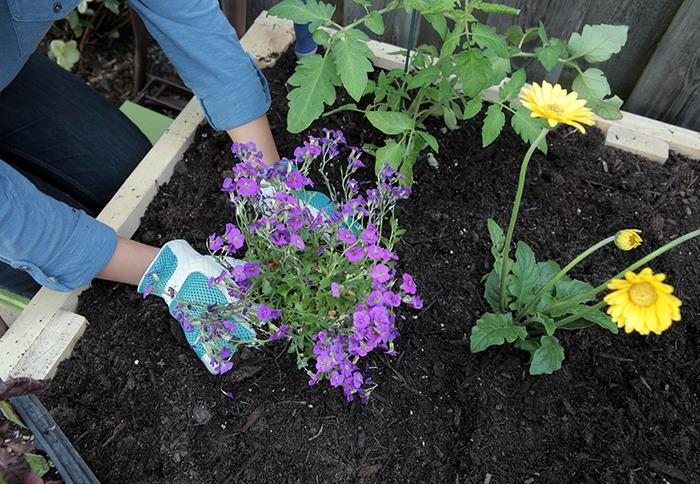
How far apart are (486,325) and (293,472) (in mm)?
472

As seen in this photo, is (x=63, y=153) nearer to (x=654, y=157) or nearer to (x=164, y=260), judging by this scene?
(x=164, y=260)

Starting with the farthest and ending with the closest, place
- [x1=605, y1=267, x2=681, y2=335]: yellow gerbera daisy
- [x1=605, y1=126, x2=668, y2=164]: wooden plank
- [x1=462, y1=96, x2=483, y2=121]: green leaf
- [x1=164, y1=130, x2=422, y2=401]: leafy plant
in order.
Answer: [x1=605, y1=126, x2=668, y2=164]: wooden plank
[x1=462, y1=96, x2=483, y2=121]: green leaf
[x1=164, y1=130, x2=422, y2=401]: leafy plant
[x1=605, y1=267, x2=681, y2=335]: yellow gerbera daisy

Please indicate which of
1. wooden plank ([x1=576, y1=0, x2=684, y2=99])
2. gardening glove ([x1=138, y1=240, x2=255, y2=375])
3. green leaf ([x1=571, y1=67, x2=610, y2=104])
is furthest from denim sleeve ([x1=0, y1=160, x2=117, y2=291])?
wooden plank ([x1=576, y1=0, x2=684, y2=99])

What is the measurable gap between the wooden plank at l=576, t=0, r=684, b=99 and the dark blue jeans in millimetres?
1396

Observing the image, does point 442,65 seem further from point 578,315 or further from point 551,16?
point 551,16

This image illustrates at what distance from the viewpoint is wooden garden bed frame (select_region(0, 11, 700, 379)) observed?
1211 mm

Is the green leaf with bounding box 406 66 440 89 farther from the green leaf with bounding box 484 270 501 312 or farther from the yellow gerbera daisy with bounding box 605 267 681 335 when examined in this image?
the yellow gerbera daisy with bounding box 605 267 681 335

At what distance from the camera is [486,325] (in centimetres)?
117

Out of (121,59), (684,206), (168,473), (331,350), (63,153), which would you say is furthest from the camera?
(121,59)

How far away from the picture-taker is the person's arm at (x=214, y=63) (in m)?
1.21

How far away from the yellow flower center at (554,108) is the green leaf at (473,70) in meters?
0.25

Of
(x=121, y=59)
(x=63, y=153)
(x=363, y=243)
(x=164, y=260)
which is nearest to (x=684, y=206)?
(x=363, y=243)

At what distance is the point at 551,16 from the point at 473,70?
0.78m

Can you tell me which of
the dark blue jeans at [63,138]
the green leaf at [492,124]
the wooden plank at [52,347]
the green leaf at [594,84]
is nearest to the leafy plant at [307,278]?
the green leaf at [492,124]
